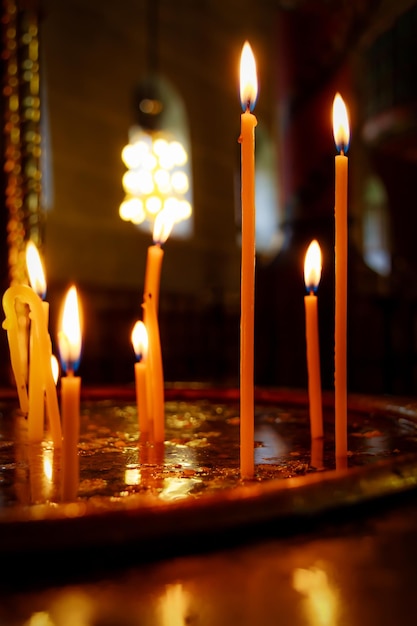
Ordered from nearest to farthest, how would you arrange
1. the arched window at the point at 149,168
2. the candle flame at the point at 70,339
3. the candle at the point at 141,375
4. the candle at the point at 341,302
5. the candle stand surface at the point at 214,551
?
1. the candle stand surface at the point at 214,551
2. the candle flame at the point at 70,339
3. the candle at the point at 341,302
4. the candle at the point at 141,375
5. the arched window at the point at 149,168

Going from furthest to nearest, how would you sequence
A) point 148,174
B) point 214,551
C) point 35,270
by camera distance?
1. point 148,174
2. point 35,270
3. point 214,551

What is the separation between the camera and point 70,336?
2.10 ft

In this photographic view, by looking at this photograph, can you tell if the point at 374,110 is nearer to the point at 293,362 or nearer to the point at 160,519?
the point at 293,362

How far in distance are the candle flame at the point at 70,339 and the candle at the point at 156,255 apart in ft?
0.80

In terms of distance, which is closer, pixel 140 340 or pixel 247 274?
pixel 247 274

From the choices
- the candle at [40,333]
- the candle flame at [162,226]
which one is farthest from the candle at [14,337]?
the candle flame at [162,226]

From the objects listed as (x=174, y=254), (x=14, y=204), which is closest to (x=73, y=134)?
(x=174, y=254)

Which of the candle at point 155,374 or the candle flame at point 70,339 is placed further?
the candle at point 155,374

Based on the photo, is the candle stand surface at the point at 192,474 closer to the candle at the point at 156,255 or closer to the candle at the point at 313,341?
the candle at the point at 313,341

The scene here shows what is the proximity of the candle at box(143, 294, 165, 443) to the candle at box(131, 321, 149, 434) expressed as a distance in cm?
4

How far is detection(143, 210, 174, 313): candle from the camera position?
0.96 metres

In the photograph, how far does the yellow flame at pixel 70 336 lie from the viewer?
61 cm

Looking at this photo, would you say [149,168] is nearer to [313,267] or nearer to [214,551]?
[313,267]

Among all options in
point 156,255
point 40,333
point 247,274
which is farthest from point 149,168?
point 247,274
